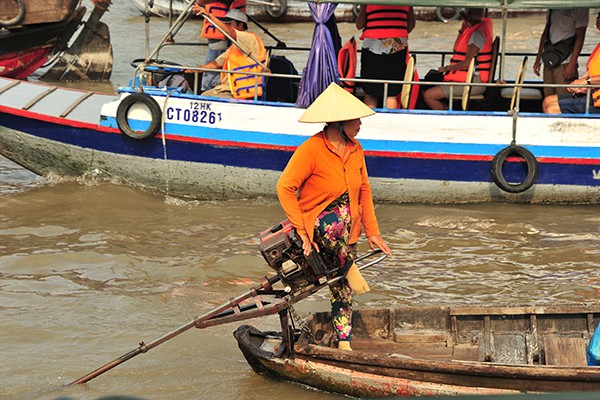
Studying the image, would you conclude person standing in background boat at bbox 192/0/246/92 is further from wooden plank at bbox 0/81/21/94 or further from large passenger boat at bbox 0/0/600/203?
wooden plank at bbox 0/81/21/94

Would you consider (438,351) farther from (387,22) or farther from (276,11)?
(276,11)

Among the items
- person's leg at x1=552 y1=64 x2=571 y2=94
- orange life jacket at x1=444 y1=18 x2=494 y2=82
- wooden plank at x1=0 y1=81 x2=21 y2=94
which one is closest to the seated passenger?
orange life jacket at x1=444 y1=18 x2=494 y2=82

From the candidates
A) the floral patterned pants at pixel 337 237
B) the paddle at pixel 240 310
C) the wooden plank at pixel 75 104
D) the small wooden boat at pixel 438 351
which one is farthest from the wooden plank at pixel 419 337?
the wooden plank at pixel 75 104

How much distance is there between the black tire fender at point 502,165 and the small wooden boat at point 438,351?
3374mm

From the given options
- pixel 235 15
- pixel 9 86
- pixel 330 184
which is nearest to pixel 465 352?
pixel 330 184

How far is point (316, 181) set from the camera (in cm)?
569

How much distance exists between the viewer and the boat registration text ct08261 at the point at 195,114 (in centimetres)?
977

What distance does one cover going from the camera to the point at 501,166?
9.53 meters

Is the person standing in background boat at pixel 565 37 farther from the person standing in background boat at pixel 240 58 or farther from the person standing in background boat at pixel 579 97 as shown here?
the person standing in background boat at pixel 240 58

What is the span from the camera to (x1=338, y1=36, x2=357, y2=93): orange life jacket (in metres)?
9.80

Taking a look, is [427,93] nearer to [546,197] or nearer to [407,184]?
[407,184]

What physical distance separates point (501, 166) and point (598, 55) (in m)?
1.38

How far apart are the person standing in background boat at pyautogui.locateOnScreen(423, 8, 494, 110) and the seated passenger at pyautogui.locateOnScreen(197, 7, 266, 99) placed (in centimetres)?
172

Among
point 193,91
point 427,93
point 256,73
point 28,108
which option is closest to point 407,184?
point 427,93
